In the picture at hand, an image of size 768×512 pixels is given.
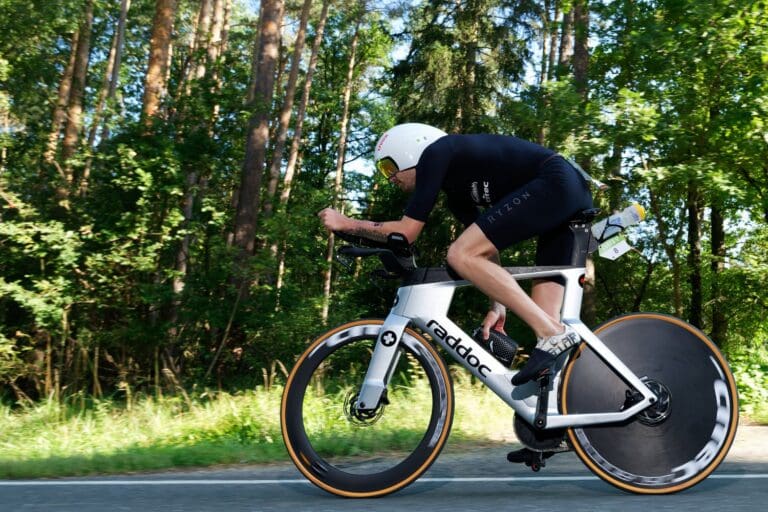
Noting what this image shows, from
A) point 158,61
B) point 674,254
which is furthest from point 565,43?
point 158,61

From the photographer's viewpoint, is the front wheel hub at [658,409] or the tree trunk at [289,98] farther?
the tree trunk at [289,98]

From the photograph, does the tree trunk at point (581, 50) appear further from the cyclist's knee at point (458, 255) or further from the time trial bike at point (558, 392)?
the cyclist's knee at point (458, 255)

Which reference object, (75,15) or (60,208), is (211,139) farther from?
(75,15)

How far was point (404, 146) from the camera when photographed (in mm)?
3988

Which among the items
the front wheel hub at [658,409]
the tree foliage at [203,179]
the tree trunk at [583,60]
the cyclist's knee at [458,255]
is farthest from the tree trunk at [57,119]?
the front wheel hub at [658,409]

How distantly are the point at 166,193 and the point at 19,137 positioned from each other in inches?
154

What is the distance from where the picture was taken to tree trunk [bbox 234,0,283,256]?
678 inches

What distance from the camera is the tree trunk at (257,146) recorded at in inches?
678

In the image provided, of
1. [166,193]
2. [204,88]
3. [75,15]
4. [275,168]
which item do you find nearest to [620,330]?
[166,193]

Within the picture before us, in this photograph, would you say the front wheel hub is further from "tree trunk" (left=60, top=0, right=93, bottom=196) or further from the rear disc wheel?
"tree trunk" (left=60, top=0, right=93, bottom=196)

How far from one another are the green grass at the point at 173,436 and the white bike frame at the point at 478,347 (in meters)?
0.33

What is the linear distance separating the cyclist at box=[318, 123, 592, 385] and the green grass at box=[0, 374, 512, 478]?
0.83 m

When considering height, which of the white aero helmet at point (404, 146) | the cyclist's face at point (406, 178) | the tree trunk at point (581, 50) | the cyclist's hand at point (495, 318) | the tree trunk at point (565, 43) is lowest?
the cyclist's hand at point (495, 318)

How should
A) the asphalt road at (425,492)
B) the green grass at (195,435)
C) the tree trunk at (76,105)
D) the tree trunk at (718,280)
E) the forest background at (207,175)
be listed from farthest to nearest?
the tree trunk at (718,280) < the tree trunk at (76,105) < the forest background at (207,175) < the green grass at (195,435) < the asphalt road at (425,492)
